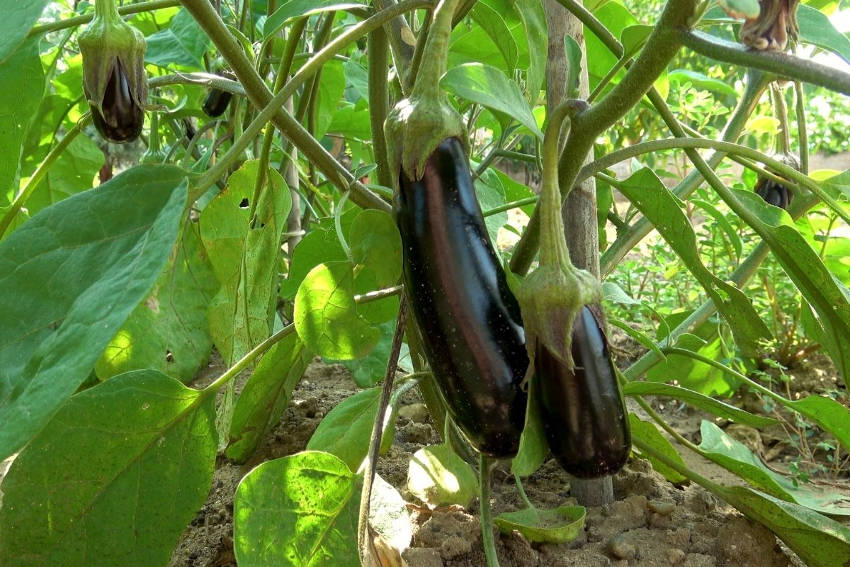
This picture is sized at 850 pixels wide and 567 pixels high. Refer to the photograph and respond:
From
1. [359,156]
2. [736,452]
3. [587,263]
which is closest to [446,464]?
[587,263]

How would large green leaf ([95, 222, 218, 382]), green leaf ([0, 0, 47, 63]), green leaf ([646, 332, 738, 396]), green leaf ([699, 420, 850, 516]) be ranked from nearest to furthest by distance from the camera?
green leaf ([0, 0, 47, 63]) < green leaf ([699, 420, 850, 516]) < large green leaf ([95, 222, 218, 382]) < green leaf ([646, 332, 738, 396])

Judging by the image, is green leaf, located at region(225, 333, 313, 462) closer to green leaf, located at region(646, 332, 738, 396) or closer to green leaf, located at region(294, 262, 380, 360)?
green leaf, located at region(294, 262, 380, 360)

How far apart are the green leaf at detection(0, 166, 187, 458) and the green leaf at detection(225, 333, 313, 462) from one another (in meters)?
0.22

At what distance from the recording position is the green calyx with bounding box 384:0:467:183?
0.51 m

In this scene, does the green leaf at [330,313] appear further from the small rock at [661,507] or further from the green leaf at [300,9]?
the small rock at [661,507]

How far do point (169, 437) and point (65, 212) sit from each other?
0.21 metres

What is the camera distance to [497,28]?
705 mm

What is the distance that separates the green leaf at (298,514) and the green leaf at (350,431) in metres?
0.09

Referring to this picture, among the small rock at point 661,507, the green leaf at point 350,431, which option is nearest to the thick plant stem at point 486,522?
the green leaf at point 350,431

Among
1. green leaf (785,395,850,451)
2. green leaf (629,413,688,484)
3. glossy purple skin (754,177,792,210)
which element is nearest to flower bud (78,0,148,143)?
green leaf (629,413,688,484)

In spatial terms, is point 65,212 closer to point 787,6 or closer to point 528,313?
point 528,313

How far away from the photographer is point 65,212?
1.75 feet

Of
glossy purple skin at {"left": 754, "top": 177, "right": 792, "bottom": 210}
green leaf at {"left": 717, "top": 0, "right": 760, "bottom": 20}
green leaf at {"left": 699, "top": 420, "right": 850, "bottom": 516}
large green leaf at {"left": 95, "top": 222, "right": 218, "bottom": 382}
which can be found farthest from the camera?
glossy purple skin at {"left": 754, "top": 177, "right": 792, "bottom": 210}

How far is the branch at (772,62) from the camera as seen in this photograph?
1.31 ft
